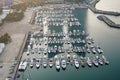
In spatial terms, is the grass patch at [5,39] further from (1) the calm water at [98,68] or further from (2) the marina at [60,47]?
(1) the calm water at [98,68]

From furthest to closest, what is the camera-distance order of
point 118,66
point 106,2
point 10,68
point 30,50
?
point 106,2
point 30,50
point 118,66
point 10,68

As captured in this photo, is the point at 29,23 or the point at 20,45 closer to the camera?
the point at 20,45

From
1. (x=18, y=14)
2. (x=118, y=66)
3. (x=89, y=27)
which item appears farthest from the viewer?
(x=18, y=14)

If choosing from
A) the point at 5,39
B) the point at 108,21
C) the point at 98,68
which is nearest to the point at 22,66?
the point at 5,39

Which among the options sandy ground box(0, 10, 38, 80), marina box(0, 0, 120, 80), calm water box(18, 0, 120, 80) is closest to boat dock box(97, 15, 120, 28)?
marina box(0, 0, 120, 80)

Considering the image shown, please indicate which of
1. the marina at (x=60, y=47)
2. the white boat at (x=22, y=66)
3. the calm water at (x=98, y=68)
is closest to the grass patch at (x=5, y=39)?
the marina at (x=60, y=47)

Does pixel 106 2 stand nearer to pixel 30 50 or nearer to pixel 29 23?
pixel 29 23

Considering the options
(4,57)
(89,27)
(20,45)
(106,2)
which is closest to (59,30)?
(89,27)

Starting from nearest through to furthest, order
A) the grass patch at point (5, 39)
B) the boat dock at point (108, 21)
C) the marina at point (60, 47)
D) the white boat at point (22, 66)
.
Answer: the white boat at point (22, 66) → the marina at point (60, 47) → the grass patch at point (5, 39) → the boat dock at point (108, 21)
